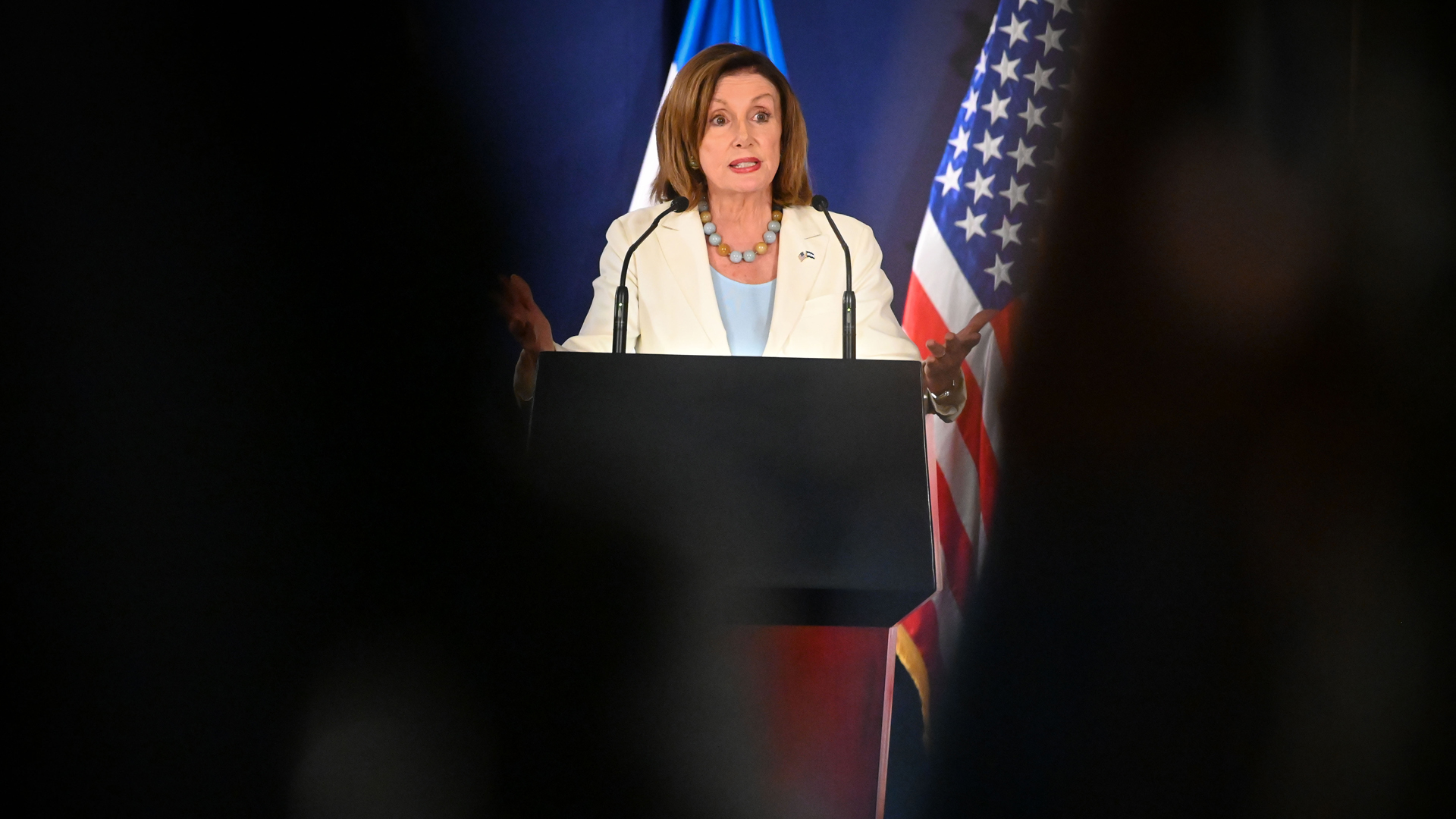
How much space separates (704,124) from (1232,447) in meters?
1.04

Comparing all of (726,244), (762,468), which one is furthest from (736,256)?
(762,468)

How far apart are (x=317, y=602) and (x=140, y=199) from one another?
593 millimetres

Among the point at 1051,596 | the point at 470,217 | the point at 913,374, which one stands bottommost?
the point at 1051,596

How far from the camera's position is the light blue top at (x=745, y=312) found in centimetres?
140

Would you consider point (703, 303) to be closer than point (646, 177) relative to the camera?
Yes

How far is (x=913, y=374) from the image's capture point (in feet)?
3.33

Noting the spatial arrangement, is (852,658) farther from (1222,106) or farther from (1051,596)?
(1222,106)

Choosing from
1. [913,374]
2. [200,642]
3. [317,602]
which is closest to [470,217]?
[317,602]

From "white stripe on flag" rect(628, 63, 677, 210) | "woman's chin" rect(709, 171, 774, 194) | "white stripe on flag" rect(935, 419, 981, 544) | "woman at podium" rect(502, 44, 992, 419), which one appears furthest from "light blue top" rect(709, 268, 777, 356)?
"white stripe on flag" rect(935, 419, 981, 544)

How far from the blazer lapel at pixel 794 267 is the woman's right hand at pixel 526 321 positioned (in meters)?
0.31

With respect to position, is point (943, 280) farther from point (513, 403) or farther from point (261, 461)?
point (261, 461)

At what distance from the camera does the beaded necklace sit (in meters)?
1.42

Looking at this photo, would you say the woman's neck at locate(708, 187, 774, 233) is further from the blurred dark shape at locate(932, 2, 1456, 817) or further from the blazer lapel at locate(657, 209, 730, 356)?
the blurred dark shape at locate(932, 2, 1456, 817)

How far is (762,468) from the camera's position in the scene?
97 cm
